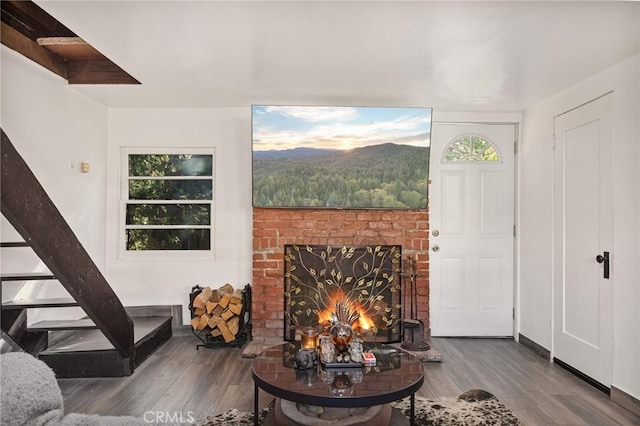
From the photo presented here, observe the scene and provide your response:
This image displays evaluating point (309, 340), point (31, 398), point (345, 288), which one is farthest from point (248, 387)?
Result: point (31, 398)

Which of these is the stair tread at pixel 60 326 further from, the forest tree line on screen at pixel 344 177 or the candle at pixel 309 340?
the forest tree line on screen at pixel 344 177

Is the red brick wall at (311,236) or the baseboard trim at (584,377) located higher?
the red brick wall at (311,236)

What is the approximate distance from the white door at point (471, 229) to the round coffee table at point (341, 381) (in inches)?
74.4

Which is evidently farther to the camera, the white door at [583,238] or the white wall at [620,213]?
the white door at [583,238]

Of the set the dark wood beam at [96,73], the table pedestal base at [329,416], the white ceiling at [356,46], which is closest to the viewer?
the table pedestal base at [329,416]

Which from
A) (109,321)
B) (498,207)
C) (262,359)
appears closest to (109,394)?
(109,321)

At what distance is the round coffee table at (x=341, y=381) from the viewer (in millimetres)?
1795

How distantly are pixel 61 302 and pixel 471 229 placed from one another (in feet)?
12.2

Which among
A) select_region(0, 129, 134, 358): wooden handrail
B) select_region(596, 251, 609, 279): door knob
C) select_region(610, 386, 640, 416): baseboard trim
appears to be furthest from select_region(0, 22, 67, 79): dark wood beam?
select_region(610, 386, 640, 416): baseboard trim

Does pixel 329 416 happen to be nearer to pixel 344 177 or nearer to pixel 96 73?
pixel 344 177

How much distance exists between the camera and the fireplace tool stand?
11.9 ft

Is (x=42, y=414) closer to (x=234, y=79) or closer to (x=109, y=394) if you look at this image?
(x=109, y=394)

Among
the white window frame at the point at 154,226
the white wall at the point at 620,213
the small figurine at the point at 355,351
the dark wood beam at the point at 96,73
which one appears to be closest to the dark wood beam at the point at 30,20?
the dark wood beam at the point at 96,73

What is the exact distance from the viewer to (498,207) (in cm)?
405
